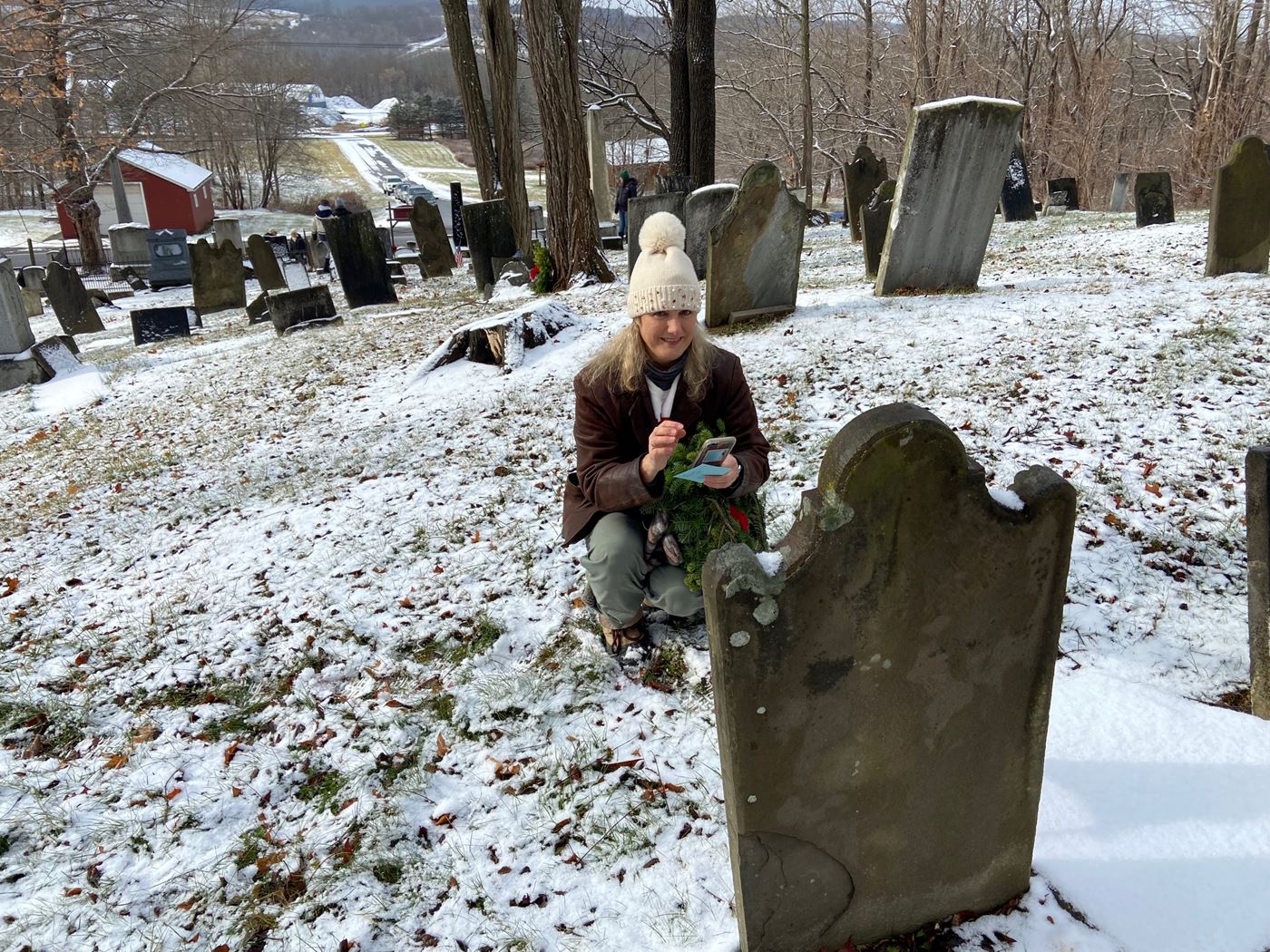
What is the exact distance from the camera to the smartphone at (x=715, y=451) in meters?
2.47

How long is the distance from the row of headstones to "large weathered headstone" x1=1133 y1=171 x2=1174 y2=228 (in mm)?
13428

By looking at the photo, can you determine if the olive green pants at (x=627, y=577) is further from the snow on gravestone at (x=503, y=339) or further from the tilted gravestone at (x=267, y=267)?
the tilted gravestone at (x=267, y=267)

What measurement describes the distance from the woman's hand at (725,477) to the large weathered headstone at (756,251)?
5.21m

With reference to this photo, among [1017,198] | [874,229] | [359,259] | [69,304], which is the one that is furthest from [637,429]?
[69,304]

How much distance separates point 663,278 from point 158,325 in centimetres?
1452

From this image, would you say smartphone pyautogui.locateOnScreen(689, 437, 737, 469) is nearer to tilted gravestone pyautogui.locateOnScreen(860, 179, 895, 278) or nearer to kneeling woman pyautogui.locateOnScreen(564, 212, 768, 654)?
kneeling woman pyautogui.locateOnScreen(564, 212, 768, 654)

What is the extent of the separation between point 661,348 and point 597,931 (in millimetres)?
1938

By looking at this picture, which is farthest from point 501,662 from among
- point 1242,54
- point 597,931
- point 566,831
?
point 1242,54

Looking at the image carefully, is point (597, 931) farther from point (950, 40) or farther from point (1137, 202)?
point (950, 40)

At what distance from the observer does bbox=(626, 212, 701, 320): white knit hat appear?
252 centimetres

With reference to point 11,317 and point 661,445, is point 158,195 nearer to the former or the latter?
point 11,317

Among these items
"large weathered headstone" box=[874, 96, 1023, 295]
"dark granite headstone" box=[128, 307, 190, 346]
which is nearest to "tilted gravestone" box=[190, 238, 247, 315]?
"dark granite headstone" box=[128, 307, 190, 346]

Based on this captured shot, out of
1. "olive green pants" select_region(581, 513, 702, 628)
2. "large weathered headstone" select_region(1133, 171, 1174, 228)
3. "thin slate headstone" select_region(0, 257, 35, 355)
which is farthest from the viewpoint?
"large weathered headstone" select_region(1133, 171, 1174, 228)

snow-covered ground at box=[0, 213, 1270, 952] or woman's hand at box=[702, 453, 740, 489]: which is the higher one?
woman's hand at box=[702, 453, 740, 489]
